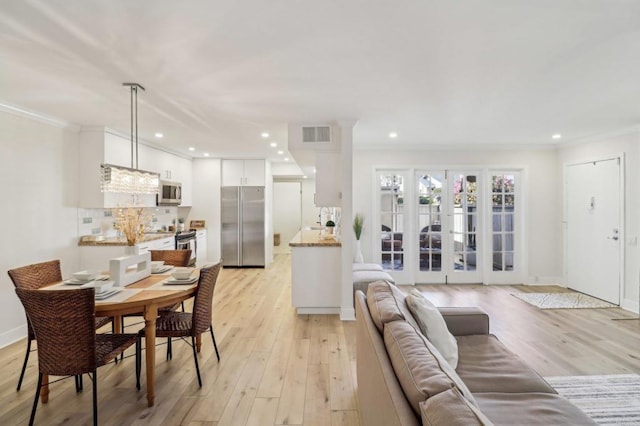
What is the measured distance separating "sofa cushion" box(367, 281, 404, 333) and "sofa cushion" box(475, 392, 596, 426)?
0.56m

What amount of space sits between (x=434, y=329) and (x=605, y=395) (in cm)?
157

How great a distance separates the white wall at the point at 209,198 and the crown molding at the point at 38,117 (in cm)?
290

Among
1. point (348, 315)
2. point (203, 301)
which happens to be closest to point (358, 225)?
point (348, 315)

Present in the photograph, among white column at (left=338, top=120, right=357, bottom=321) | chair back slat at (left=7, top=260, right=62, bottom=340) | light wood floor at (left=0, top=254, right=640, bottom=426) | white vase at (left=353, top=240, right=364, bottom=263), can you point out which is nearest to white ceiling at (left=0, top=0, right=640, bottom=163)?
white column at (left=338, top=120, right=357, bottom=321)

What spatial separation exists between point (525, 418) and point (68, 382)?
124 inches

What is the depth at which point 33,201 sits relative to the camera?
11.9 feet

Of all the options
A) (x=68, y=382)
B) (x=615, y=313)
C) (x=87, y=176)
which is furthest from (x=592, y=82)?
(x=87, y=176)

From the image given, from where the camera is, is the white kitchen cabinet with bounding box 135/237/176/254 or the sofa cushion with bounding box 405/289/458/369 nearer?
the sofa cushion with bounding box 405/289/458/369

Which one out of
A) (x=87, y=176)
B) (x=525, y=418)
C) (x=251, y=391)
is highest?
(x=87, y=176)

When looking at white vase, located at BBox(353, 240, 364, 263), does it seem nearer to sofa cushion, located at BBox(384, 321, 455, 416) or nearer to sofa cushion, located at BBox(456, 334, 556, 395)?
sofa cushion, located at BBox(456, 334, 556, 395)

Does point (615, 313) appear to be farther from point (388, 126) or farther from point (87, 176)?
point (87, 176)

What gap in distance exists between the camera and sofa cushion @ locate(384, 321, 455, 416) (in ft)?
3.60

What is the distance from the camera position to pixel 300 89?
9.64 feet

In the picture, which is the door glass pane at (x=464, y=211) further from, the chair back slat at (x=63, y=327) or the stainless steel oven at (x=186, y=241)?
the chair back slat at (x=63, y=327)
